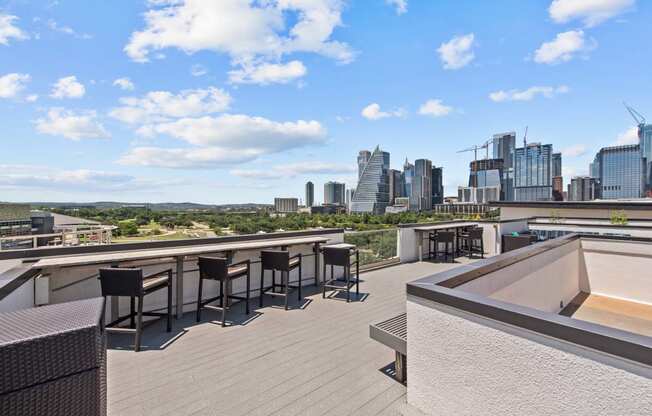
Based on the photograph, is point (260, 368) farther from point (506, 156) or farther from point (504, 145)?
point (504, 145)

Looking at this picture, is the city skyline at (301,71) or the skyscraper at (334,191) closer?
the city skyline at (301,71)

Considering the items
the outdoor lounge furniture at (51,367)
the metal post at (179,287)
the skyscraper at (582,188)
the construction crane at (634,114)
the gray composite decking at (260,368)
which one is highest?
the construction crane at (634,114)

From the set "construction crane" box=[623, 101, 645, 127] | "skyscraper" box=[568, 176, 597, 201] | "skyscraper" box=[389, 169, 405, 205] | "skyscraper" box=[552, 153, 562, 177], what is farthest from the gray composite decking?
"construction crane" box=[623, 101, 645, 127]

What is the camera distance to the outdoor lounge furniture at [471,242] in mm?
8539

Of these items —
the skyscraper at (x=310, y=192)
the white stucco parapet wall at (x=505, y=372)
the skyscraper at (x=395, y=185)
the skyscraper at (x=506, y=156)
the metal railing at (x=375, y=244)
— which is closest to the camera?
the white stucco parapet wall at (x=505, y=372)

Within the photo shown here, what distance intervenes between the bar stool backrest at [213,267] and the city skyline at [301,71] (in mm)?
5178

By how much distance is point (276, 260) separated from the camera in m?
4.47

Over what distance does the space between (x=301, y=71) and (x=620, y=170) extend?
48795mm

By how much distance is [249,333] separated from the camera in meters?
3.55

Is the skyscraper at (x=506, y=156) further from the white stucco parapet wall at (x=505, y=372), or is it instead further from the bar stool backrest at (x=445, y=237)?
the white stucco parapet wall at (x=505, y=372)

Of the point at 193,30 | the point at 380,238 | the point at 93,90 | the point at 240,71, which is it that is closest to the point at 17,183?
the point at 93,90

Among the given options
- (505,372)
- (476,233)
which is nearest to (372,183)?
(476,233)

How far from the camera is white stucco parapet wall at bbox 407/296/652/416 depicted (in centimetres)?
128

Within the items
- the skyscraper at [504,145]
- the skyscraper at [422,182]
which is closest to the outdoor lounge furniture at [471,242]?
the skyscraper at [504,145]
